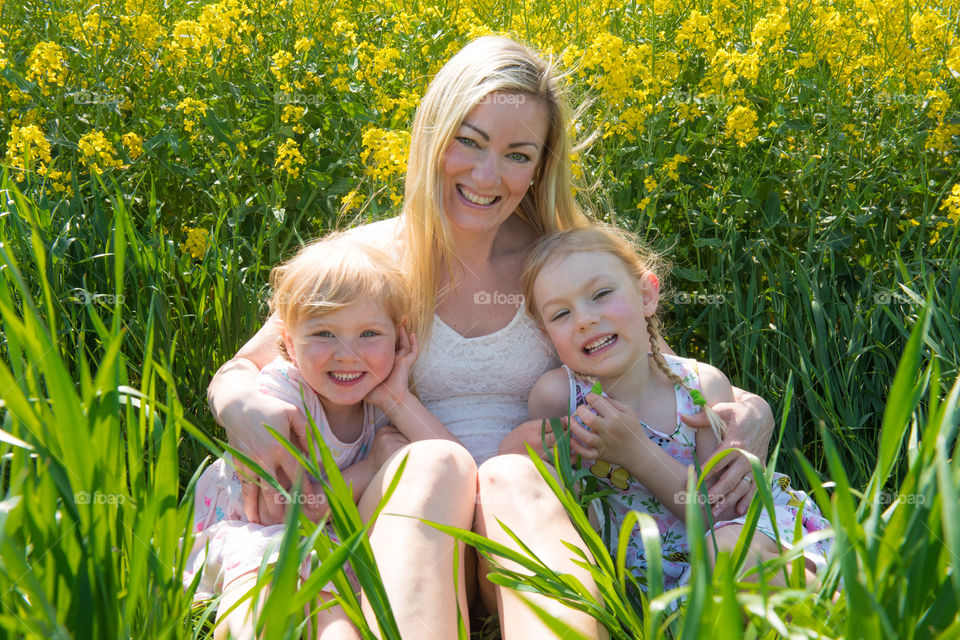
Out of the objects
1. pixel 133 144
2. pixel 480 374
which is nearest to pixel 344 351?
pixel 480 374

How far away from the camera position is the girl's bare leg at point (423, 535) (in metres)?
1.44

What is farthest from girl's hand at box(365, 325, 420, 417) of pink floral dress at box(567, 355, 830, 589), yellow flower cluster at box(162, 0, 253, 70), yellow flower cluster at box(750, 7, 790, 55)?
yellow flower cluster at box(750, 7, 790, 55)

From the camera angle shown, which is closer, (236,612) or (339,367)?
(236,612)

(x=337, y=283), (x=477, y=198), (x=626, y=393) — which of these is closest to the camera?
(x=337, y=283)

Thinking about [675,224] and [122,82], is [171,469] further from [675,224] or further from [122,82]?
[122,82]

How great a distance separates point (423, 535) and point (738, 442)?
0.71m

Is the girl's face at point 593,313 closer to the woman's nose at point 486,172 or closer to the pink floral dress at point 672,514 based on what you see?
the pink floral dress at point 672,514

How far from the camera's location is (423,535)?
62.4 inches

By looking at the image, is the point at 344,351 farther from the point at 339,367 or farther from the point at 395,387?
the point at 395,387

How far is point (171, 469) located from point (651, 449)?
1.10 meters

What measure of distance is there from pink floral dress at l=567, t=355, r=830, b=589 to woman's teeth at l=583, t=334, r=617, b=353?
4.1 inches

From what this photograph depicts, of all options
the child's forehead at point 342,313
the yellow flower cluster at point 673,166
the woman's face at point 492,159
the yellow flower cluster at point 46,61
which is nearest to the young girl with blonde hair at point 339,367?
the child's forehead at point 342,313

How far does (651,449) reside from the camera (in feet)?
6.35

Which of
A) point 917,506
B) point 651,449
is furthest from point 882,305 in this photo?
point 917,506
